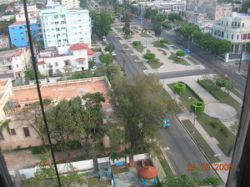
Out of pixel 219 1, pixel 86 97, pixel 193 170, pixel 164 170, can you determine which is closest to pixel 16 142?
pixel 86 97

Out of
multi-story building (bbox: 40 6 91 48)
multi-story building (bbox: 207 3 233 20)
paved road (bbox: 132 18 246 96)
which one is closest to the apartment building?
paved road (bbox: 132 18 246 96)

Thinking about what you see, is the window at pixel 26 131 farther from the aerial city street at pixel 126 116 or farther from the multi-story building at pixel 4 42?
the multi-story building at pixel 4 42

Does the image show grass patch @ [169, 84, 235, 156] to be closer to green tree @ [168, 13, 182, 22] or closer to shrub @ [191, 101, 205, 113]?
shrub @ [191, 101, 205, 113]

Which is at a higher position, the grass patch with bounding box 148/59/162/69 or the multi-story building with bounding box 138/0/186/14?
the multi-story building with bounding box 138/0/186/14

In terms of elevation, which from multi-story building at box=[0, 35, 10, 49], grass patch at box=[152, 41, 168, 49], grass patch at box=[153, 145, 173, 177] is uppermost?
multi-story building at box=[0, 35, 10, 49]

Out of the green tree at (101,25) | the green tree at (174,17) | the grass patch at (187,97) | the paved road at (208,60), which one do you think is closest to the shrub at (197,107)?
the grass patch at (187,97)

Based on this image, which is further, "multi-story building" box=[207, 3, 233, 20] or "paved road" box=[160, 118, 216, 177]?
"multi-story building" box=[207, 3, 233, 20]
